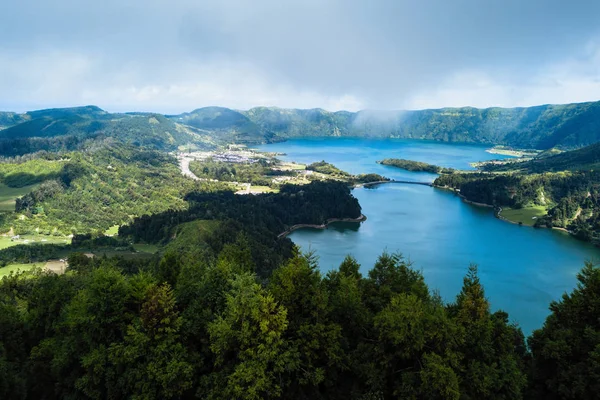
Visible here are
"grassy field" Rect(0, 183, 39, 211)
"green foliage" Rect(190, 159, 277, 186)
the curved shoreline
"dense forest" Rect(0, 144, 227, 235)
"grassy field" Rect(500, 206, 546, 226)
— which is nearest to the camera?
the curved shoreline

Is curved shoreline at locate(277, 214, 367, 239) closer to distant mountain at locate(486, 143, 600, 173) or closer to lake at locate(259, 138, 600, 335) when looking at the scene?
lake at locate(259, 138, 600, 335)

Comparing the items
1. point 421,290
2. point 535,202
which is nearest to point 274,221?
point 421,290

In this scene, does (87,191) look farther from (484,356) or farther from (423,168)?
(423,168)

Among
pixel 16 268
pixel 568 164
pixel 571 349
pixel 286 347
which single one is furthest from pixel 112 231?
pixel 568 164

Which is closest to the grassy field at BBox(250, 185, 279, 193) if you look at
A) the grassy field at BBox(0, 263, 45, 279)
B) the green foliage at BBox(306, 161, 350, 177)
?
the green foliage at BBox(306, 161, 350, 177)

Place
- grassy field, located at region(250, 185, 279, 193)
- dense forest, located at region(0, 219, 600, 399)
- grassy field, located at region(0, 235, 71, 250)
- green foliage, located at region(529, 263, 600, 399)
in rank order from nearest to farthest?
1. dense forest, located at region(0, 219, 600, 399)
2. green foliage, located at region(529, 263, 600, 399)
3. grassy field, located at region(0, 235, 71, 250)
4. grassy field, located at region(250, 185, 279, 193)

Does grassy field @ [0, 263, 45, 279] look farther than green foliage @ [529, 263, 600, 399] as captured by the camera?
Yes

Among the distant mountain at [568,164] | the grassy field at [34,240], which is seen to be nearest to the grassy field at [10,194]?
the grassy field at [34,240]

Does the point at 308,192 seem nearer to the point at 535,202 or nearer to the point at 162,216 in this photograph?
the point at 162,216
